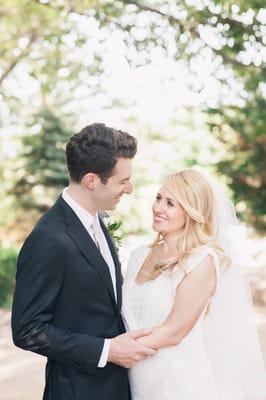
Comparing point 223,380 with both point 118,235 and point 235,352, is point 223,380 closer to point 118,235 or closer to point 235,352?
point 235,352

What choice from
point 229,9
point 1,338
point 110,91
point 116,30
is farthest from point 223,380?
point 110,91

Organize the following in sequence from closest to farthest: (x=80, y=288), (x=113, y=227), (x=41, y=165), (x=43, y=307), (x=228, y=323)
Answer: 1. (x=43, y=307)
2. (x=80, y=288)
3. (x=228, y=323)
4. (x=113, y=227)
5. (x=41, y=165)

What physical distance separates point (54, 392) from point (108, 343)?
37cm

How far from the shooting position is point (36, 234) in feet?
8.38

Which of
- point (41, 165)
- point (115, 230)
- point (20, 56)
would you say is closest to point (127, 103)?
point (41, 165)

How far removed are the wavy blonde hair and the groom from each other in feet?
0.74

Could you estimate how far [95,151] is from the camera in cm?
271

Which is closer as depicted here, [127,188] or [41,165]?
[127,188]

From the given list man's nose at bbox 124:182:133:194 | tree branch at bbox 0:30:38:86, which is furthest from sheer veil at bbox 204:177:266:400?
tree branch at bbox 0:30:38:86

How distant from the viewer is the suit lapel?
263 cm

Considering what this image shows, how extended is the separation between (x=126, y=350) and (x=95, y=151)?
2.81ft

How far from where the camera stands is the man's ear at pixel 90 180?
2.72 m

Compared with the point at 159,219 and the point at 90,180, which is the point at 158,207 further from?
the point at 90,180

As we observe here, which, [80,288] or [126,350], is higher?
[80,288]
